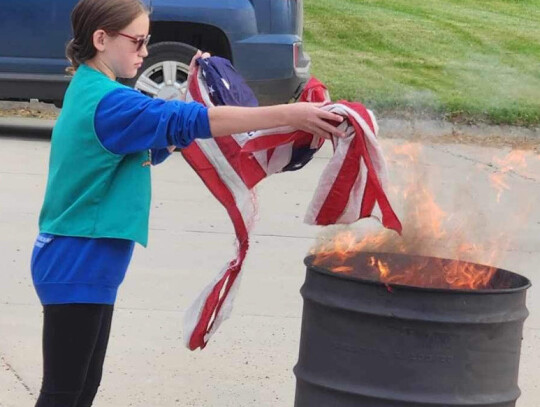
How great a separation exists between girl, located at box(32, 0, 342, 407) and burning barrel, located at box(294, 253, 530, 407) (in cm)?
51

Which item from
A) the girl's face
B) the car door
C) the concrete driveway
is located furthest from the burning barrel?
the car door

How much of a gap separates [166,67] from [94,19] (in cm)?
768

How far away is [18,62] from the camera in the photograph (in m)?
11.1

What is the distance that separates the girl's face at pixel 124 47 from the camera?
11.4 ft

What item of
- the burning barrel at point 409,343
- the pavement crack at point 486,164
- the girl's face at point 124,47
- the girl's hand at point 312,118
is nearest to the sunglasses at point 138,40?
the girl's face at point 124,47

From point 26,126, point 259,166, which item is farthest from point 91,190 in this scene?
point 26,126

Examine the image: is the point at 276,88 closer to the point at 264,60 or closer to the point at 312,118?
the point at 264,60

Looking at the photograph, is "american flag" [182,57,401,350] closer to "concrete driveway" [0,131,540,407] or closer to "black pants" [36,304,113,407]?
"black pants" [36,304,113,407]

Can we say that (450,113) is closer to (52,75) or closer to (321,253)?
(52,75)

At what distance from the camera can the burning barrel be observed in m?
3.50

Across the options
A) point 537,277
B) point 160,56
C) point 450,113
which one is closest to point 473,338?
point 537,277

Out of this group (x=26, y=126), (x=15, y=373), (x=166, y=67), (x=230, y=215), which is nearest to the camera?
(x=230, y=215)

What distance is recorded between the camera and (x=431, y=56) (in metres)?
16.9

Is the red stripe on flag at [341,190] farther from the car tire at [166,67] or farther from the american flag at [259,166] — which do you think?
the car tire at [166,67]
